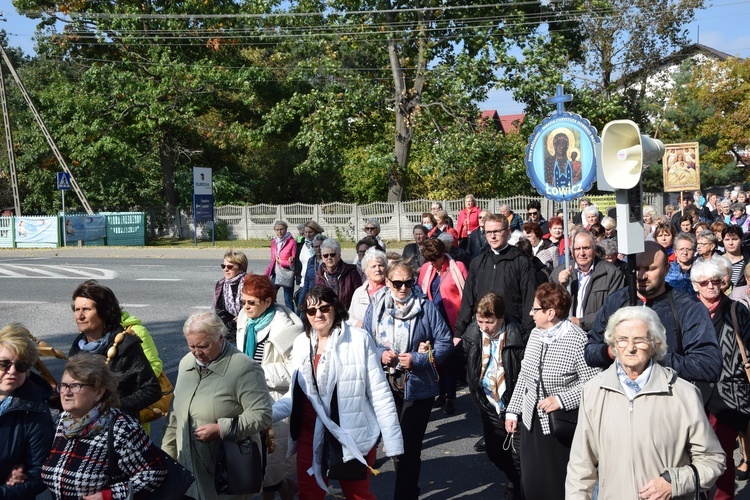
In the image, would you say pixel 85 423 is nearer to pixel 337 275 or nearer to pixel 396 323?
pixel 396 323

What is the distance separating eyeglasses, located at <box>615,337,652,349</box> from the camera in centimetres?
369

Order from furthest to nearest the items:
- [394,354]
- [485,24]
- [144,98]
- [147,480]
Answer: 1. [144,98]
2. [485,24]
3. [394,354]
4. [147,480]

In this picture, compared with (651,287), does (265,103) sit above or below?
above

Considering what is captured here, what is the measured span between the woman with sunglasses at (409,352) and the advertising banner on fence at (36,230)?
29.7 meters

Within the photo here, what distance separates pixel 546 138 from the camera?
27.7ft

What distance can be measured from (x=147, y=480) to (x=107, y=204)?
120ft

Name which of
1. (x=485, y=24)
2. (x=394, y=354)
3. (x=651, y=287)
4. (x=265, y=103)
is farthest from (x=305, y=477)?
(x=265, y=103)

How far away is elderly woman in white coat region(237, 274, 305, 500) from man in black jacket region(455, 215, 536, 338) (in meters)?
1.92

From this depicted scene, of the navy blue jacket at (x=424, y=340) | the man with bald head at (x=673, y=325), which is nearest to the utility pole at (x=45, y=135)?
the navy blue jacket at (x=424, y=340)

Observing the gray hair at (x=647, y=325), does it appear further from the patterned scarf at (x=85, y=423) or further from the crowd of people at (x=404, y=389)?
the patterned scarf at (x=85, y=423)

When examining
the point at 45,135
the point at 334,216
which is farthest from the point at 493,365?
the point at 45,135

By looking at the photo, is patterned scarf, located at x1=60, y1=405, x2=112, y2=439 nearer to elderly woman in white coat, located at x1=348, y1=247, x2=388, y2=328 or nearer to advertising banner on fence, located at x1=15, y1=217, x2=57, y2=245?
elderly woman in white coat, located at x1=348, y1=247, x2=388, y2=328

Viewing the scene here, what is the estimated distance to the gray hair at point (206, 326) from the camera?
14.4 feet

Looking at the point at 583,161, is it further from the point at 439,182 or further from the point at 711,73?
the point at 711,73
